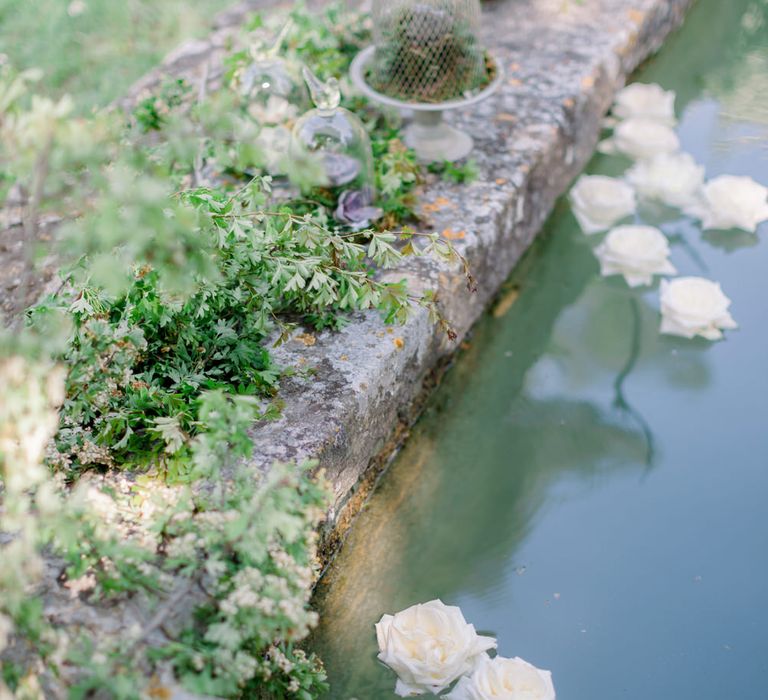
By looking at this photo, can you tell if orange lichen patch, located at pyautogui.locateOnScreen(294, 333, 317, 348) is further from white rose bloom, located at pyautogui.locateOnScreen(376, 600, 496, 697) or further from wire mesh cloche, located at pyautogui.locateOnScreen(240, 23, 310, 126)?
wire mesh cloche, located at pyautogui.locateOnScreen(240, 23, 310, 126)

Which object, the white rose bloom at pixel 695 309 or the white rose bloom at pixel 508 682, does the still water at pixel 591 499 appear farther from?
the white rose bloom at pixel 508 682

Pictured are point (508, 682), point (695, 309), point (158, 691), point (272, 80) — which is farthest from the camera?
point (272, 80)

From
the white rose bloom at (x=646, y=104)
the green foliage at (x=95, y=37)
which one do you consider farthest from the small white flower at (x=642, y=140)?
the green foliage at (x=95, y=37)

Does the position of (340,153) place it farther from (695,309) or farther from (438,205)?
(695,309)

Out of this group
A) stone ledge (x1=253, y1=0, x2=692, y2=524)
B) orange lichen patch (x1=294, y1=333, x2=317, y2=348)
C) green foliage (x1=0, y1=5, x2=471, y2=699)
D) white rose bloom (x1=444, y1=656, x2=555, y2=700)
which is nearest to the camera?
green foliage (x1=0, y1=5, x2=471, y2=699)

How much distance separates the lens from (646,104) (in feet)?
12.1

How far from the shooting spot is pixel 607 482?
7.74ft

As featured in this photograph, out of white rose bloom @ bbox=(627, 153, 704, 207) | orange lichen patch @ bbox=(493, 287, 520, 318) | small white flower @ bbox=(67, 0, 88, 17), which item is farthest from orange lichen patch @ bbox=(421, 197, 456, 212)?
small white flower @ bbox=(67, 0, 88, 17)

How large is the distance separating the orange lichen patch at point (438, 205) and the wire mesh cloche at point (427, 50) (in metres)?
0.34

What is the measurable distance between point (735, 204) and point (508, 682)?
2.09m

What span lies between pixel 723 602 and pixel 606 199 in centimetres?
167

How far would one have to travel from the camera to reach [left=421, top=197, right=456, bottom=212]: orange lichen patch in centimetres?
276

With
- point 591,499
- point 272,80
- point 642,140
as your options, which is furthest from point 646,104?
point 591,499

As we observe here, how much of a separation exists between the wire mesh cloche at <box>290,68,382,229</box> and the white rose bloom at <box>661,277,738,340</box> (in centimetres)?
107
